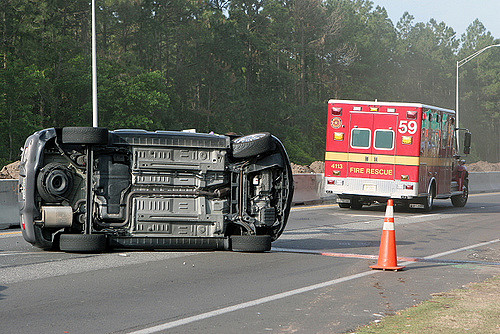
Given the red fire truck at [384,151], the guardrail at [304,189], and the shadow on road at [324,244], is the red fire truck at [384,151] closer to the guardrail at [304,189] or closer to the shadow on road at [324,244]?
the guardrail at [304,189]

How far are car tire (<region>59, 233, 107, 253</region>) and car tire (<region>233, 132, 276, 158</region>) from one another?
7.48 ft

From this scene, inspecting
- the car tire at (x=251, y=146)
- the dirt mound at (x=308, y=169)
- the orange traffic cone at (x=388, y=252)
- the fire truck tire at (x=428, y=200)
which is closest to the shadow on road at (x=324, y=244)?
the orange traffic cone at (x=388, y=252)

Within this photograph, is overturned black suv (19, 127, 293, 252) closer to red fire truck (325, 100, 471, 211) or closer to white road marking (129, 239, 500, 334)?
white road marking (129, 239, 500, 334)

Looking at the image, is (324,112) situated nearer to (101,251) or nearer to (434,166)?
(434,166)

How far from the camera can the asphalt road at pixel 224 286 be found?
650 centimetres

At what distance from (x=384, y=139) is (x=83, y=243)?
11748mm

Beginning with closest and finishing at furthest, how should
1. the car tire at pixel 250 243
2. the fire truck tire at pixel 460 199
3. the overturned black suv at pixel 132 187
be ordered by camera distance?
the overturned black suv at pixel 132 187 → the car tire at pixel 250 243 → the fire truck tire at pixel 460 199

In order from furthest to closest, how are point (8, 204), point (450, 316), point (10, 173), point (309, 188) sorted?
point (309, 188), point (10, 173), point (8, 204), point (450, 316)

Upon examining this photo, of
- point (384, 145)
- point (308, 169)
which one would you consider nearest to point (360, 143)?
point (384, 145)

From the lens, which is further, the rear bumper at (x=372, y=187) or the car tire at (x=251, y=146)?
the rear bumper at (x=372, y=187)

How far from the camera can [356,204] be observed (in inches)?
834

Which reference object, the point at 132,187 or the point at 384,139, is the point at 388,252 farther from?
the point at 384,139

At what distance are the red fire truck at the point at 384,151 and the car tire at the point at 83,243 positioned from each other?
1128 cm

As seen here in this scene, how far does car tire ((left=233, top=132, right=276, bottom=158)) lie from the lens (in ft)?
33.0
